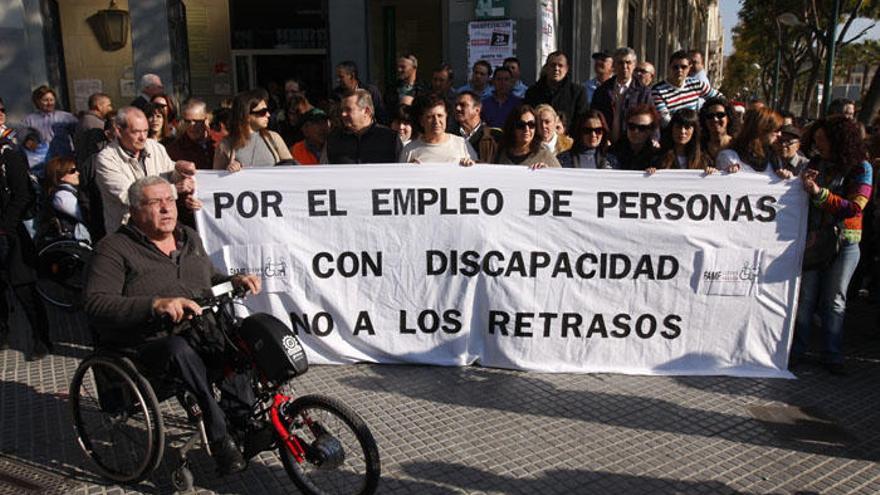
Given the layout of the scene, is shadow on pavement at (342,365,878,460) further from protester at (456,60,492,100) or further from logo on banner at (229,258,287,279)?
protester at (456,60,492,100)

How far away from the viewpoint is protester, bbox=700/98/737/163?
5.30 meters

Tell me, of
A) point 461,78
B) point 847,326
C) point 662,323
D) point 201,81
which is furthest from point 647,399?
point 201,81

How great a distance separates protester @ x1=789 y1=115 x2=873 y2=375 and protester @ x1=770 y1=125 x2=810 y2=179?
10 centimetres

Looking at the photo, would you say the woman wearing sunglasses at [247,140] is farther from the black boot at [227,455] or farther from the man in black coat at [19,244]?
the black boot at [227,455]

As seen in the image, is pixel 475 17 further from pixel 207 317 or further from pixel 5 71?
pixel 207 317

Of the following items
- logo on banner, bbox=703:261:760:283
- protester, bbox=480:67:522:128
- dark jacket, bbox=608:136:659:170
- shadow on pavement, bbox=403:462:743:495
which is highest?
protester, bbox=480:67:522:128

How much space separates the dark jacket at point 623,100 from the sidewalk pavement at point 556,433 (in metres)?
2.99

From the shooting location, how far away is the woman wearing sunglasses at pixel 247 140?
5422 millimetres

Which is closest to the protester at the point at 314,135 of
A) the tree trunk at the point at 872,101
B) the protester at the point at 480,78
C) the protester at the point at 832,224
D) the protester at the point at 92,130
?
the protester at the point at 92,130

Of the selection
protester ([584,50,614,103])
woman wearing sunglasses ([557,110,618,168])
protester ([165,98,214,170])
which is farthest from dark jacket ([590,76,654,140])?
protester ([165,98,214,170])

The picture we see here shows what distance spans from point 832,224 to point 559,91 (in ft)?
10.2

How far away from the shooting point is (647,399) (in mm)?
4641

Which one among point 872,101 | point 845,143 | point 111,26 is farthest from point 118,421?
point 872,101

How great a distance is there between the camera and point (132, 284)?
350cm
